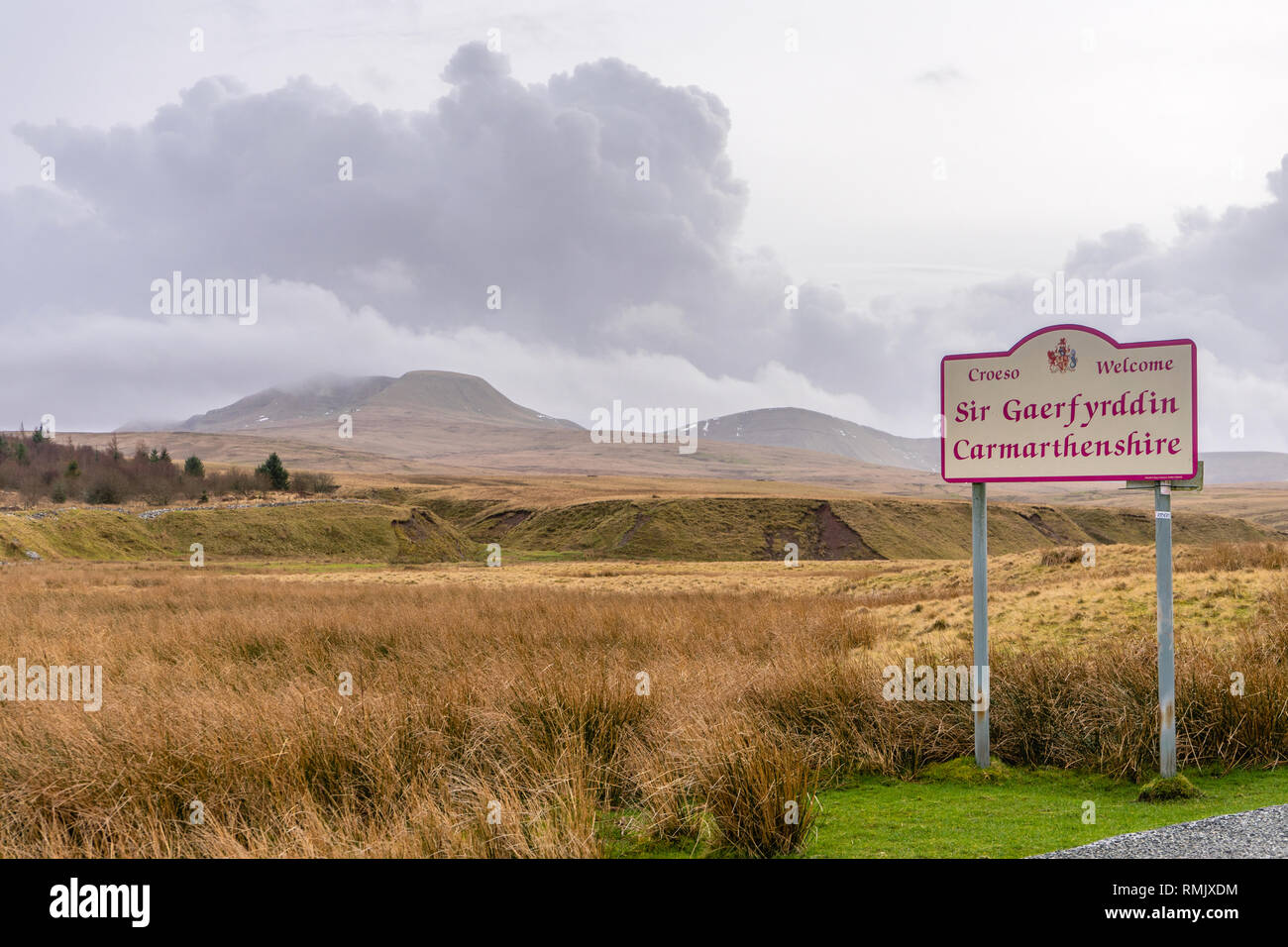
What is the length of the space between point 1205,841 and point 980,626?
3.24 m

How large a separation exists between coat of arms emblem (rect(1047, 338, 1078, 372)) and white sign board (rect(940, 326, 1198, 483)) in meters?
0.01

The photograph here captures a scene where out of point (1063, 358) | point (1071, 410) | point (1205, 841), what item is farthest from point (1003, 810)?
point (1063, 358)

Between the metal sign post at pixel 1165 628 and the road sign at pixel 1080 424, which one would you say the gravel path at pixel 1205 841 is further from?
Result: the road sign at pixel 1080 424

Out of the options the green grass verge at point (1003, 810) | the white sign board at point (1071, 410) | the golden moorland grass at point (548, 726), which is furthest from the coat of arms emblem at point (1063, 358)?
the green grass verge at point (1003, 810)

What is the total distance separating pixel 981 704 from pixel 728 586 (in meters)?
26.7

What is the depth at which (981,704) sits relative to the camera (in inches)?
339

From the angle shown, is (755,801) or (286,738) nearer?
(755,801)

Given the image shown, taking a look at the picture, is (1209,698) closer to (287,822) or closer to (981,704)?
(981,704)

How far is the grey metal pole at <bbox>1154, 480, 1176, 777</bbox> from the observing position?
8023mm

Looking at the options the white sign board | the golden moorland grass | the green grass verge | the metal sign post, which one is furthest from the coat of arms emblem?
the green grass verge

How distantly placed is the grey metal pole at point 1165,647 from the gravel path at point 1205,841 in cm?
160

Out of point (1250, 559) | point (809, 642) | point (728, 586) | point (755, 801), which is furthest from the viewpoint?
point (728, 586)
